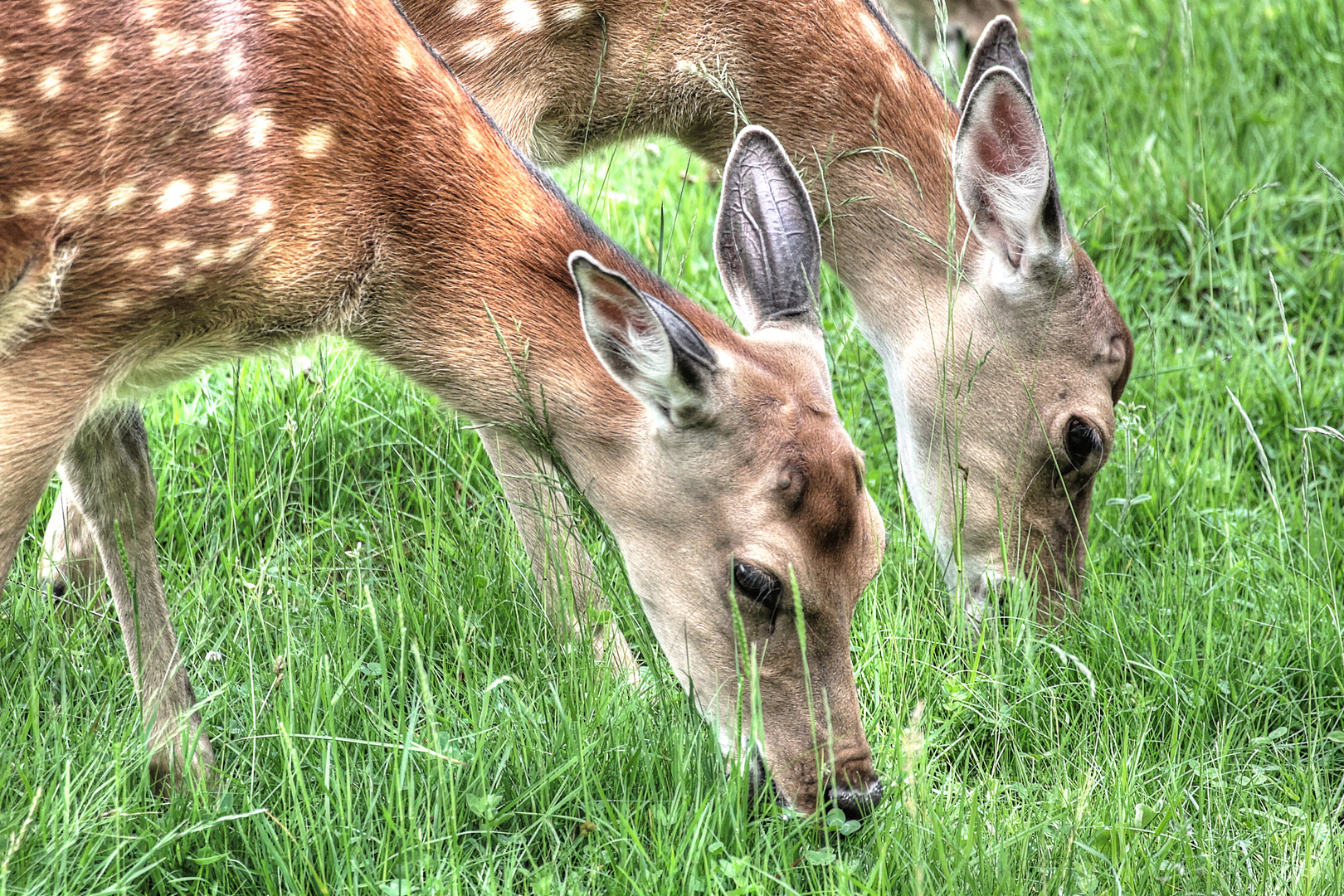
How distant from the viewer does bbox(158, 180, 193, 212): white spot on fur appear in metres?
3.56

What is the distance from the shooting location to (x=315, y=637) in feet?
13.0

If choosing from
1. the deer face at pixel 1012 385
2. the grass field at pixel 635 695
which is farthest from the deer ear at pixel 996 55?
the grass field at pixel 635 695

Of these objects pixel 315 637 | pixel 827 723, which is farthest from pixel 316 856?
pixel 827 723

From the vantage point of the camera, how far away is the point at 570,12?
495 centimetres

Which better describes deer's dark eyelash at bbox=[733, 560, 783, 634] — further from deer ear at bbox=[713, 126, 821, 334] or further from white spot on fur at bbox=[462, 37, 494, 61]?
white spot on fur at bbox=[462, 37, 494, 61]

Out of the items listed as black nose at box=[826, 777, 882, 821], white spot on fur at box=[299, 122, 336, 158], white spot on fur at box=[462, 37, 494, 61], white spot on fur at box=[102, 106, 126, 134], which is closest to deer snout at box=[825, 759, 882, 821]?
black nose at box=[826, 777, 882, 821]

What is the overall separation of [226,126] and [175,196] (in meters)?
0.21

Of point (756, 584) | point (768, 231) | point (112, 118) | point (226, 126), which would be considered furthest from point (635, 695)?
point (112, 118)

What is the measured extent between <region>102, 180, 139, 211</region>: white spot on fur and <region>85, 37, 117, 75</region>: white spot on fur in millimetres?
277

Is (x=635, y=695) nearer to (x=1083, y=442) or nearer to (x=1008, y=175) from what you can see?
(x=1083, y=442)

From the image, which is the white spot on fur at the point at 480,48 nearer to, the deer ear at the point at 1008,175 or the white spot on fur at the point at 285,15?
the white spot on fur at the point at 285,15

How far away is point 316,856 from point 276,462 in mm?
1876

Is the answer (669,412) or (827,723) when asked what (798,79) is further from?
(827,723)

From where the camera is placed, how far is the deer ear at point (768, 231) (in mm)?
4109
